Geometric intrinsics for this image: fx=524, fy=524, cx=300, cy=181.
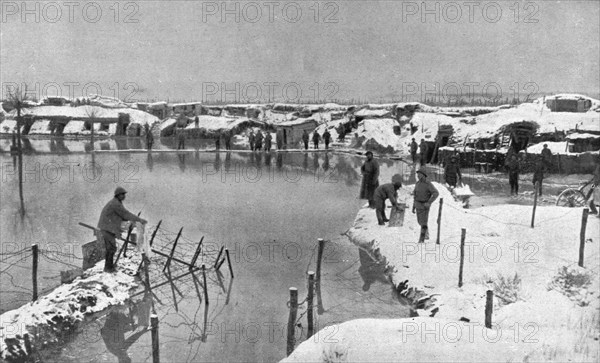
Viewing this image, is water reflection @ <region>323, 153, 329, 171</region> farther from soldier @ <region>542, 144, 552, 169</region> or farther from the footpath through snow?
the footpath through snow

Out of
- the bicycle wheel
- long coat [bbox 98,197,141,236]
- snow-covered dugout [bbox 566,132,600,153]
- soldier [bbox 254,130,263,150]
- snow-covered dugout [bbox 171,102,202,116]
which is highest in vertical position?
snow-covered dugout [bbox 171,102,202,116]

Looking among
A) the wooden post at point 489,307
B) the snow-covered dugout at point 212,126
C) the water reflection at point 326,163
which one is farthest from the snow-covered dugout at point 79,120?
the wooden post at point 489,307

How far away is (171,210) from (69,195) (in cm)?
432

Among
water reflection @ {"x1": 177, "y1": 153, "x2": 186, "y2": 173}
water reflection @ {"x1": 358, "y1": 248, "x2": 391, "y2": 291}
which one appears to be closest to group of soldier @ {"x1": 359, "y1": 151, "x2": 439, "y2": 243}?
water reflection @ {"x1": 358, "y1": 248, "x2": 391, "y2": 291}

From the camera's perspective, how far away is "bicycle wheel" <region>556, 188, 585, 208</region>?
12867 millimetres

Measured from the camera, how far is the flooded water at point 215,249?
6953mm

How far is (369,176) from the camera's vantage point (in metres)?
13.9

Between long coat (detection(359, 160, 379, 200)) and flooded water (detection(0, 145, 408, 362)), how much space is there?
0.91m

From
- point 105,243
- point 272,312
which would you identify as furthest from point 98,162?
point 272,312

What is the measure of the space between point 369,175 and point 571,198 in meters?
5.01

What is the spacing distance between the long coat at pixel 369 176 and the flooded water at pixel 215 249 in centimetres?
91

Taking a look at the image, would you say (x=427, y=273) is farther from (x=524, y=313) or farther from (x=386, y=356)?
(x=386, y=356)

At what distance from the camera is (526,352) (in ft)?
18.9

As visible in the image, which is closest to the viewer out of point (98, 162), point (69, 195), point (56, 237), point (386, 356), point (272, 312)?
point (386, 356)
